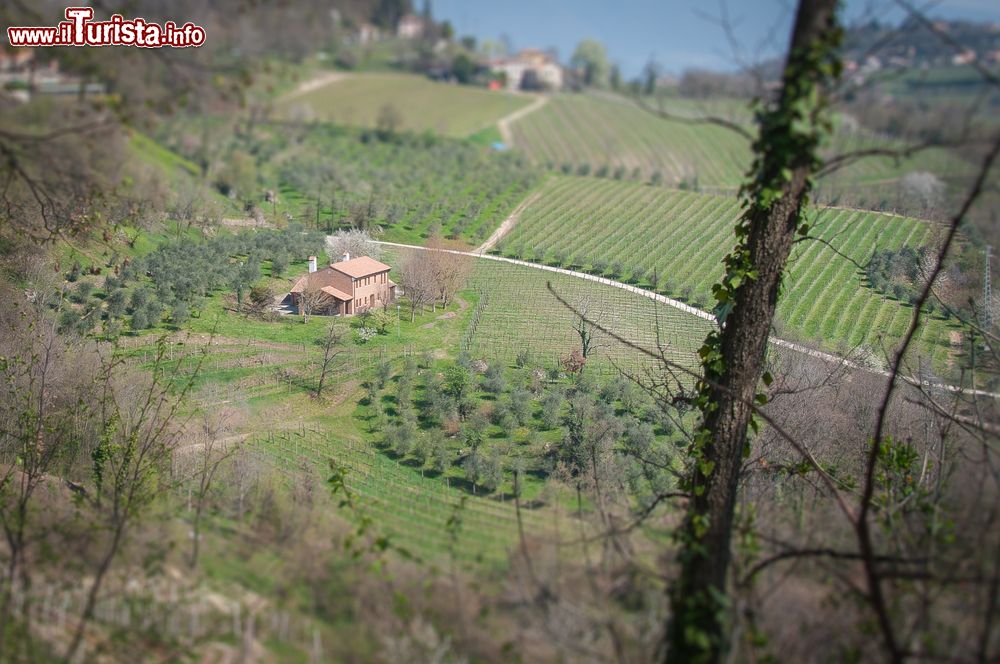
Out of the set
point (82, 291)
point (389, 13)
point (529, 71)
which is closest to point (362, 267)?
point (82, 291)

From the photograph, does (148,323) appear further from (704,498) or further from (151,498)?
(704,498)

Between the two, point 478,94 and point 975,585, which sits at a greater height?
point 478,94

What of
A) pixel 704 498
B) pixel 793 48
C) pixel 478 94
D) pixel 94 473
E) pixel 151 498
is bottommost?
pixel 94 473

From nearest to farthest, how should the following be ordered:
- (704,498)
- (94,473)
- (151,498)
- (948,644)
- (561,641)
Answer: (948,644), (561,641), (704,498), (151,498), (94,473)

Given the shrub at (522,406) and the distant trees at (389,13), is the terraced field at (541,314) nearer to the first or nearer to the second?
the shrub at (522,406)

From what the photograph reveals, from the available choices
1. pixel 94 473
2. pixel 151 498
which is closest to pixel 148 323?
pixel 94 473

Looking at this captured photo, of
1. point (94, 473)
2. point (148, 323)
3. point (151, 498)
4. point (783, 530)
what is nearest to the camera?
point (783, 530)

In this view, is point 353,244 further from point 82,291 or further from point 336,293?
point 82,291

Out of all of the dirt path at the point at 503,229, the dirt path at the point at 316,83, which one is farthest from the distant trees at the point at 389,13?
the dirt path at the point at 503,229
